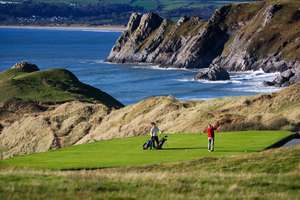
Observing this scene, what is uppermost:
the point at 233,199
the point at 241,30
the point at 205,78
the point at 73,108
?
the point at 241,30

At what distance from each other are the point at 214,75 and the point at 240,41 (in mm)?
28665

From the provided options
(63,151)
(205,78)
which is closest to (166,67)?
(205,78)

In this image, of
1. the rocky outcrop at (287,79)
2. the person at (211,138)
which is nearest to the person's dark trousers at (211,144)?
the person at (211,138)

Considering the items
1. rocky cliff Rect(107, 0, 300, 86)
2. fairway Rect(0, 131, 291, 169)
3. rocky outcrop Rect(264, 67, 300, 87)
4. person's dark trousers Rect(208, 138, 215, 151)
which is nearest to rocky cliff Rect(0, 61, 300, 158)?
fairway Rect(0, 131, 291, 169)

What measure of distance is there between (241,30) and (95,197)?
164 m

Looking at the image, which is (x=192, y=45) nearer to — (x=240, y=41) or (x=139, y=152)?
(x=240, y=41)

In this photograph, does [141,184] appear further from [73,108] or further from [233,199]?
[73,108]

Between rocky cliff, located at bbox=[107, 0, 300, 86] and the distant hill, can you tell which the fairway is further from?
rocky cliff, located at bbox=[107, 0, 300, 86]

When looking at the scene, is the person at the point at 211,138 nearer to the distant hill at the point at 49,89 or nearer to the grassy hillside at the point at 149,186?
the grassy hillside at the point at 149,186

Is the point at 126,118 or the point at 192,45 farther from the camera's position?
the point at 192,45

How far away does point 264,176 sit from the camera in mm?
25875

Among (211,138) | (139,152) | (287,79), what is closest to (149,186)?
(211,138)

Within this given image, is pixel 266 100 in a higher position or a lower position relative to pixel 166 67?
lower

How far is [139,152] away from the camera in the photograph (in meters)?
35.3
